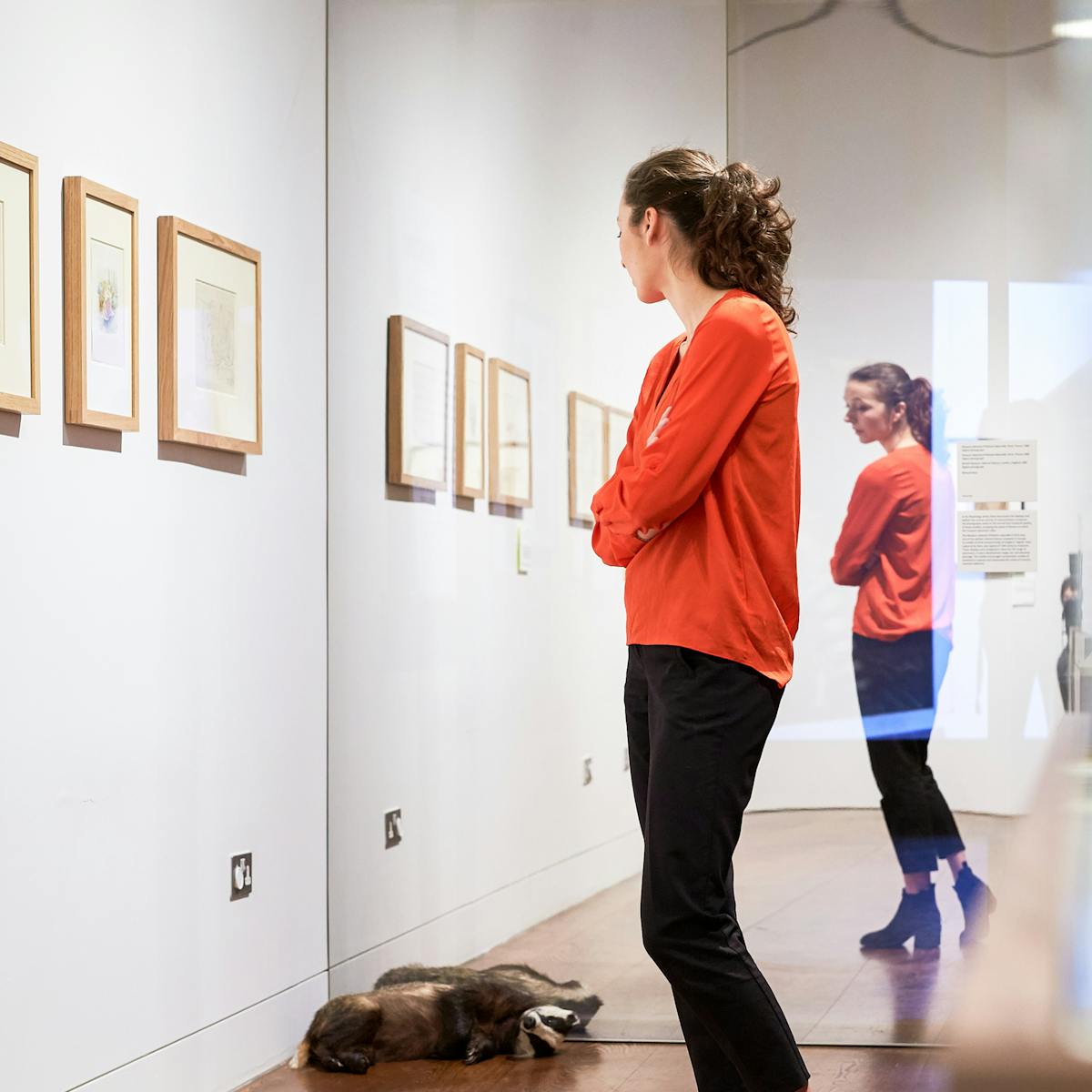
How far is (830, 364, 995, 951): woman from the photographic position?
10.2ft

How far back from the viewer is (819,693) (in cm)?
316

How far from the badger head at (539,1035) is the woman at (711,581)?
906 millimetres

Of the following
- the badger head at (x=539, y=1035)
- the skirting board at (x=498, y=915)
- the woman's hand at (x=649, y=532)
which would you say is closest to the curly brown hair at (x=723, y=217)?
the woman's hand at (x=649, y=532)

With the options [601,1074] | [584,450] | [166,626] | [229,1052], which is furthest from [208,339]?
[601,1074]

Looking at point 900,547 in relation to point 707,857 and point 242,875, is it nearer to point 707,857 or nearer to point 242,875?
point 707,857

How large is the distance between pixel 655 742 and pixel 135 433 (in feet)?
3.81

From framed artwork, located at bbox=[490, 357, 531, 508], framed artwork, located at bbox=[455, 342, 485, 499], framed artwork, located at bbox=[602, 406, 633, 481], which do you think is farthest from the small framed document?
framed artwork, located at bbox=[455, 342, 485, 499]

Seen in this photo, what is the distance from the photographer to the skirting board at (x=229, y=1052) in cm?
259

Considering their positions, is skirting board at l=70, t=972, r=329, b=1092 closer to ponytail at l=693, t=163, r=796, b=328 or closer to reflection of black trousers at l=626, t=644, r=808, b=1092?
reflection of black trousers at l=626, t=644, r=808, b=1092

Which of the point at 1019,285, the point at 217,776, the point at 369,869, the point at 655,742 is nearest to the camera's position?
the point at 655,742

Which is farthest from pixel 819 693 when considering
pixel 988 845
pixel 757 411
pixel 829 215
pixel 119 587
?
pixel 119 587

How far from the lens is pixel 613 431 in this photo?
11.0ft

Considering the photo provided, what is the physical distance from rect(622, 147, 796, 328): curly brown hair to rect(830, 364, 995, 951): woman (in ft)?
3.36

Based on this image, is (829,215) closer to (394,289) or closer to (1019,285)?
(1019,285)
